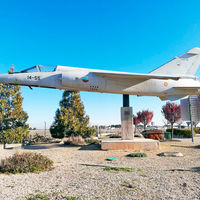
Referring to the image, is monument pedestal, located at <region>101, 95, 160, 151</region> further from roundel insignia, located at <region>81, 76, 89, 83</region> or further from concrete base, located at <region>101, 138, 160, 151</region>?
roundel insignia, located at <region>81, 76, 89, 83</region>

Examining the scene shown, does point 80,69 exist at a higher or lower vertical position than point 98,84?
higher

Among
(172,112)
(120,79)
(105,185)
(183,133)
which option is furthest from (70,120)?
(183,133)

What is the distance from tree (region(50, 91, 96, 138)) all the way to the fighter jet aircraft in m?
8.40

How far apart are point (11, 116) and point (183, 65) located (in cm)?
1648

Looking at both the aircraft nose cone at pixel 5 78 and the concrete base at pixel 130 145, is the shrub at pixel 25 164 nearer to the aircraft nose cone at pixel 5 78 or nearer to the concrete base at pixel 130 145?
the concrete base at pixel 130 145

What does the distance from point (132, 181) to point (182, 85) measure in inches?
430

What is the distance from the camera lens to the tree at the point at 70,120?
797 inches

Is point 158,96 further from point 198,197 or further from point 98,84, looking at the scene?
point 198,197

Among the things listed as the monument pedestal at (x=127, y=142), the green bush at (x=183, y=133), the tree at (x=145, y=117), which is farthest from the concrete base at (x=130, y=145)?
the tree at (x=145, y=117)

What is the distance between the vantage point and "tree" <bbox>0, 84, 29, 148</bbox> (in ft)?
50.0

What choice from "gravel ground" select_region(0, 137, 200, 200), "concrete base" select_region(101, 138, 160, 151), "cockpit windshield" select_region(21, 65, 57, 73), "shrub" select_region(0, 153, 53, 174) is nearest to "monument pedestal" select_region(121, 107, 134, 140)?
"concrete base" select_region(101, 138, 160, 151)

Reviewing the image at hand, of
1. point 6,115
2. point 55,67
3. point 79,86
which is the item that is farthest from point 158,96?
point 6,115

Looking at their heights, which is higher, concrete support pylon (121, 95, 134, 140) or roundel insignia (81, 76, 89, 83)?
roundel insignia (81, 76, 89, 83)

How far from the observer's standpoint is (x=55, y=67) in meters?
12.2
